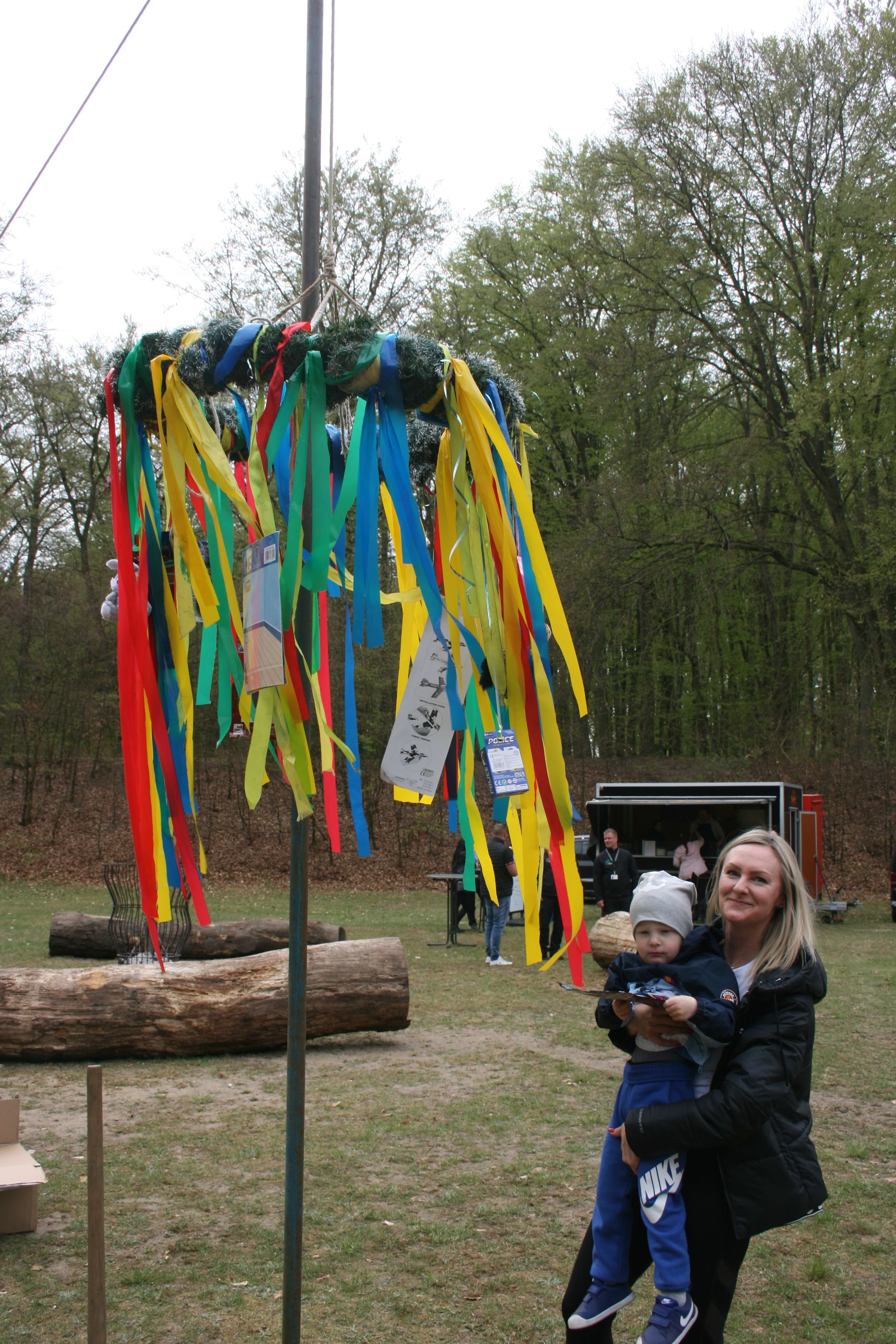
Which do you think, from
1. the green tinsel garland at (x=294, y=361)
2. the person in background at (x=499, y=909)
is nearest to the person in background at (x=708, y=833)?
the person in background at (x=499, y=909)

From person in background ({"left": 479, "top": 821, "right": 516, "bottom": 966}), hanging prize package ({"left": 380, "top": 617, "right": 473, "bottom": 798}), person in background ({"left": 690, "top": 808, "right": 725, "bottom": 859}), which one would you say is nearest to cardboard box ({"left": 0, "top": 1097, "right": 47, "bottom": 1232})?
hanging prize package ({"left": 380, "top": 617, "right": 473, "bottom": 798})

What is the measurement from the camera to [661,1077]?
217cm

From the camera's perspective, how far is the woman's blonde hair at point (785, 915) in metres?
2.15

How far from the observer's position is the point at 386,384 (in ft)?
7.79

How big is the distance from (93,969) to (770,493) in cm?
1898

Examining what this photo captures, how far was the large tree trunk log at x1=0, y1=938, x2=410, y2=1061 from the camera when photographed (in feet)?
20.7

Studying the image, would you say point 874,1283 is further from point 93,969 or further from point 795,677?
point 795,677

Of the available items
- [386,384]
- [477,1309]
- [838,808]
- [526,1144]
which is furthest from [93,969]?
[838,808]

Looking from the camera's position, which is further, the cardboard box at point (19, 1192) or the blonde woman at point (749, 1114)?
the cardboard box at point (19, 1192)

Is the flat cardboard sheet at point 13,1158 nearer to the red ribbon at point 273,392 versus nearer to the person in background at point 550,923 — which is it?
the red ribbon at point 273,392

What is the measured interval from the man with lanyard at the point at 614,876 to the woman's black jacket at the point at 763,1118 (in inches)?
326

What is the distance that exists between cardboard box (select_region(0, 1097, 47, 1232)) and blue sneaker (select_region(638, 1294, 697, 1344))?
2.49 meters

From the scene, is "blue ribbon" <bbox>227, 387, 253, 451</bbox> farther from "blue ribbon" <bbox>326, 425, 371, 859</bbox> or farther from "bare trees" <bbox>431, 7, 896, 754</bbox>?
"bare trees" <bbox>431, 7, 896, 754</bbox>

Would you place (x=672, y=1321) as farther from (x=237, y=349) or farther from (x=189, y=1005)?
(x=189, y=1005)
